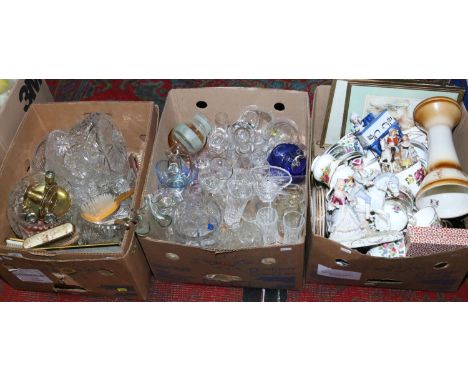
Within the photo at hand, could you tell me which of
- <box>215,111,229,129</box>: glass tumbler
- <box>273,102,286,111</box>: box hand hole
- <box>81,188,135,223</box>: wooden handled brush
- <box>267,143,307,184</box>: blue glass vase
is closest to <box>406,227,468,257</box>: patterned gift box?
<box>267,143,307,184</box>: blue glass vase

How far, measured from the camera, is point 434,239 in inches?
48.5

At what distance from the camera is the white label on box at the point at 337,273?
1371mm

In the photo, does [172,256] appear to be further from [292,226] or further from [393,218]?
[393,218]

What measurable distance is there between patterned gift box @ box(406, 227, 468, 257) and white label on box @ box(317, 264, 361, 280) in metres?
0.19

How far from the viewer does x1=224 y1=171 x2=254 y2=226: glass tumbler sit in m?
1.40

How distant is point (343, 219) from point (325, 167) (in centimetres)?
16

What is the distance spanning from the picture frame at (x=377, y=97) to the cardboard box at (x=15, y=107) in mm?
988

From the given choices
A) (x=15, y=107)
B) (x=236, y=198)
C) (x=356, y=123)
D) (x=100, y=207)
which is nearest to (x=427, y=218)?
(x=356, y=123)

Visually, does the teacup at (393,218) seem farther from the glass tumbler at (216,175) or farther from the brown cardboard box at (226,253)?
the glass tumbler at (216,175)

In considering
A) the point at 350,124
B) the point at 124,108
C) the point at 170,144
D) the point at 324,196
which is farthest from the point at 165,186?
the point at 350,124

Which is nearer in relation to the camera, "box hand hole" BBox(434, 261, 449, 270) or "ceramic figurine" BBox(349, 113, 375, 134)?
"box hand hole" BBox(434, 261, 449, 270)

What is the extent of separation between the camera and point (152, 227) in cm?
134

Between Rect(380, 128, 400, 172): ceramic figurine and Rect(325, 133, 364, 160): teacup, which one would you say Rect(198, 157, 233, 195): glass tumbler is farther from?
Rect(380, 128, 400, 172): ceramic figurine

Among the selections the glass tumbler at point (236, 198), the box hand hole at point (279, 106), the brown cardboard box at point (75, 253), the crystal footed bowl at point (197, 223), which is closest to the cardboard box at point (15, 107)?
the brown cardboard box at point (75, 253)
